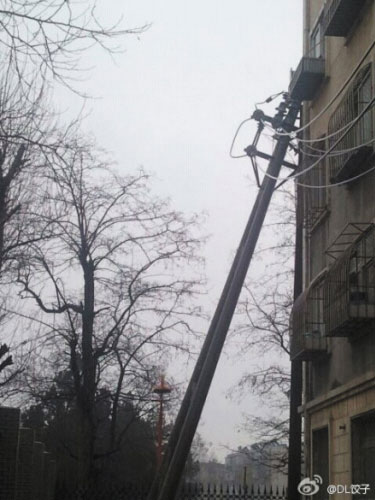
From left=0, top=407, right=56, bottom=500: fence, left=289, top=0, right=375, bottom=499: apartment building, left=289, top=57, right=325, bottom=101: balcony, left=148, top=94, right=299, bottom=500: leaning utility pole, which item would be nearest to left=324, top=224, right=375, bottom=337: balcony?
left=289, top=0, right=375, bottom=499: apartment building

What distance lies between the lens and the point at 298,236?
17625 mm

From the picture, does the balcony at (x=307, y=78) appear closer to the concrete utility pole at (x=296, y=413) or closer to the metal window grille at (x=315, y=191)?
the metal window grille at (x=315, y=191)

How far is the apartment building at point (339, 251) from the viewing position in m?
12.2

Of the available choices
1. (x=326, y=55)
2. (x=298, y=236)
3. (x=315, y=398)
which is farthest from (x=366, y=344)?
(x=326, y=55)

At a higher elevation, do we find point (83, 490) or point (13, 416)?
point (13, 416)

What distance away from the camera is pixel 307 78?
1661 cm

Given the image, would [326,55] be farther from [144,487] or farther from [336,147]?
[144,487]

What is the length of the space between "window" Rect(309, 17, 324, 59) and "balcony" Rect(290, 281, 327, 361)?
585 cm

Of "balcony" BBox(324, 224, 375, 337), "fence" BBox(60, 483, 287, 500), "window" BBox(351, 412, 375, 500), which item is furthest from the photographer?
"fence" BBox(60, 483, 287, 500)

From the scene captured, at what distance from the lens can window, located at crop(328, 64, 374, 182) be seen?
12.9 meters

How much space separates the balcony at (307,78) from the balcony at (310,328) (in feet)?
15.3

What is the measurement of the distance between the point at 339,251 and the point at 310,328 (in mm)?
1637

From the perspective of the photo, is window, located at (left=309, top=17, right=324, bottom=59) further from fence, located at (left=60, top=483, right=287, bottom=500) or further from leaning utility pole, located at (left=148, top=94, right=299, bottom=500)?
fence, located at (left=60, top=483, right=287, bottom=500)

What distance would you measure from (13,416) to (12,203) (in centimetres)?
553
